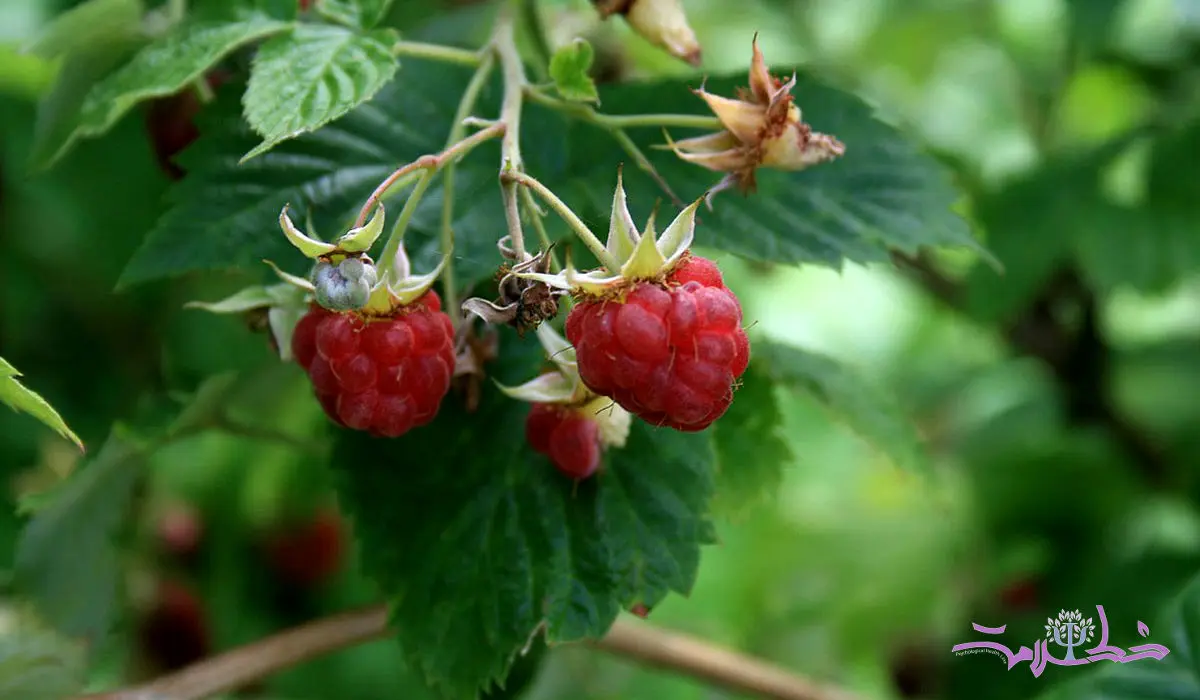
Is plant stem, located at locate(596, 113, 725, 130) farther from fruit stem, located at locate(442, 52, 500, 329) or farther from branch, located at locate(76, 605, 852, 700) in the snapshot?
branch, located at locate(76, 605, 852, 700)

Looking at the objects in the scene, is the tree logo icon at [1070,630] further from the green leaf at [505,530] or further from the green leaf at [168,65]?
the green leaf at [168,65]

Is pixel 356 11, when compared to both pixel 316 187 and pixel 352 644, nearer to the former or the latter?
pixel 316 187

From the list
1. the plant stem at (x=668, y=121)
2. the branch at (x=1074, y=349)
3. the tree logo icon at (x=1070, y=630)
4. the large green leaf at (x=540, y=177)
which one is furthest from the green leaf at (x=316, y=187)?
the branch at (x=1074, y=349)

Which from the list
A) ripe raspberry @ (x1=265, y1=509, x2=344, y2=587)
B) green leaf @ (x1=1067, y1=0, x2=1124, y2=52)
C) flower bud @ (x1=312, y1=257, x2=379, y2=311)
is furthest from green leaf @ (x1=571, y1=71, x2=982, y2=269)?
ripe raspberry @ (x1=265, y1=509, x2=344, y2=587)

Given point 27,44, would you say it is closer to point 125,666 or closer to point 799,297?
point 125,666

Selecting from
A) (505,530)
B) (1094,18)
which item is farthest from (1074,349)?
(505,530)

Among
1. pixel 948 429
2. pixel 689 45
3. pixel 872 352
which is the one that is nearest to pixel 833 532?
pixel 948 429

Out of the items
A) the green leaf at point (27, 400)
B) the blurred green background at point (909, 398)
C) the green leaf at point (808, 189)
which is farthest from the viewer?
the blurred green background at point (909, 398)
